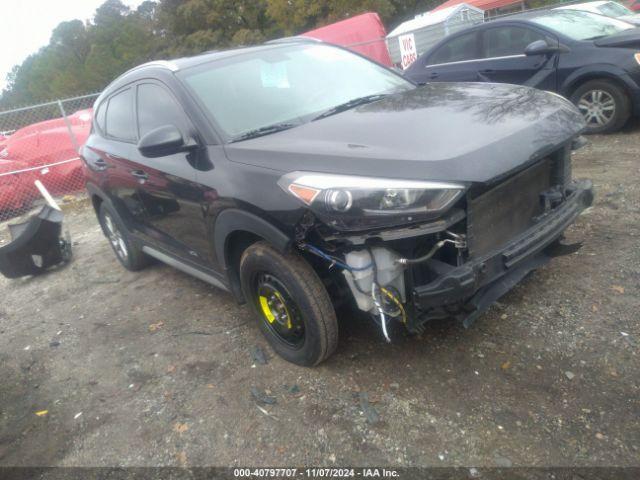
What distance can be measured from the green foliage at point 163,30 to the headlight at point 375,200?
19948mm

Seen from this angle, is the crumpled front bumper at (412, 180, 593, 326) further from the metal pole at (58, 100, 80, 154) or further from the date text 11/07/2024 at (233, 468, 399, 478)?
the metal pole at (58, 100, 80, 154)

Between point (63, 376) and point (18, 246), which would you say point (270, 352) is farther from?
point (18, 246)

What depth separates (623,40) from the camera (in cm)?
603

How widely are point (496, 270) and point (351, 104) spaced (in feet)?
4.73

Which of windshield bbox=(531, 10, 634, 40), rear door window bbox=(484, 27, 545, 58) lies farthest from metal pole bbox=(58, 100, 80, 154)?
windshield bbox=(531, 10, 634, 40)

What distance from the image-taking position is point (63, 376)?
12.2ft

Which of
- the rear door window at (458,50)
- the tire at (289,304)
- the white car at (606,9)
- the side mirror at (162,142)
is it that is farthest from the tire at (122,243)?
the white car at (606,9)

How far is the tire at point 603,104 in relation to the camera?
6.08 metres

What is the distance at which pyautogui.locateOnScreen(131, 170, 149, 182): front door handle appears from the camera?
370 centimetres

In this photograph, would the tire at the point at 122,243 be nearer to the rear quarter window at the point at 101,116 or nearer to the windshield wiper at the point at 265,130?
the rear quarter window at the point at 101,116

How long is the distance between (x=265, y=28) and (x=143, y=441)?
43772mm

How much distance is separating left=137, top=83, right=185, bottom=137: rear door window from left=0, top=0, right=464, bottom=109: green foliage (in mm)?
18107

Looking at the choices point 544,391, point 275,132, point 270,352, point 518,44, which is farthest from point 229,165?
point 518,44

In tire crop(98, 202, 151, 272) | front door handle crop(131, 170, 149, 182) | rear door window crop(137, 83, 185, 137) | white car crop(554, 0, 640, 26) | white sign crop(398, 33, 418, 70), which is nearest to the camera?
rear door window crop(137, 83, 185, 137)
